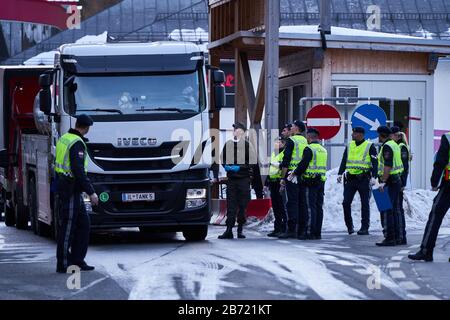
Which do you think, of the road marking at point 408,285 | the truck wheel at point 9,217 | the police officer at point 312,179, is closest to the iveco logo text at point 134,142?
the police officer at point 312,179

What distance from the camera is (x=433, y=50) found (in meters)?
28.9

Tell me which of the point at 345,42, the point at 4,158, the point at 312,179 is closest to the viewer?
the point at 312,179

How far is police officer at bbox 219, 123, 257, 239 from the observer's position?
2072 centimetres

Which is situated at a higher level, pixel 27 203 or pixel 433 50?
pixel 433 50

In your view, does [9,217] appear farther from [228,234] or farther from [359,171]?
[359,171]

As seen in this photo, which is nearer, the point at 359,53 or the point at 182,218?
the point at 182,218

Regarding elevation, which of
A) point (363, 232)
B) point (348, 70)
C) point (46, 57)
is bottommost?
point (363, 232)

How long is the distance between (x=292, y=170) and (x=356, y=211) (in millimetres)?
3924

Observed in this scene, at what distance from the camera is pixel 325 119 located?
24078 mm

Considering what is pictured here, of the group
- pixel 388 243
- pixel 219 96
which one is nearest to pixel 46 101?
pixel 219 96

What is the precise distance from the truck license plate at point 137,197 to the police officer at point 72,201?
376cm
